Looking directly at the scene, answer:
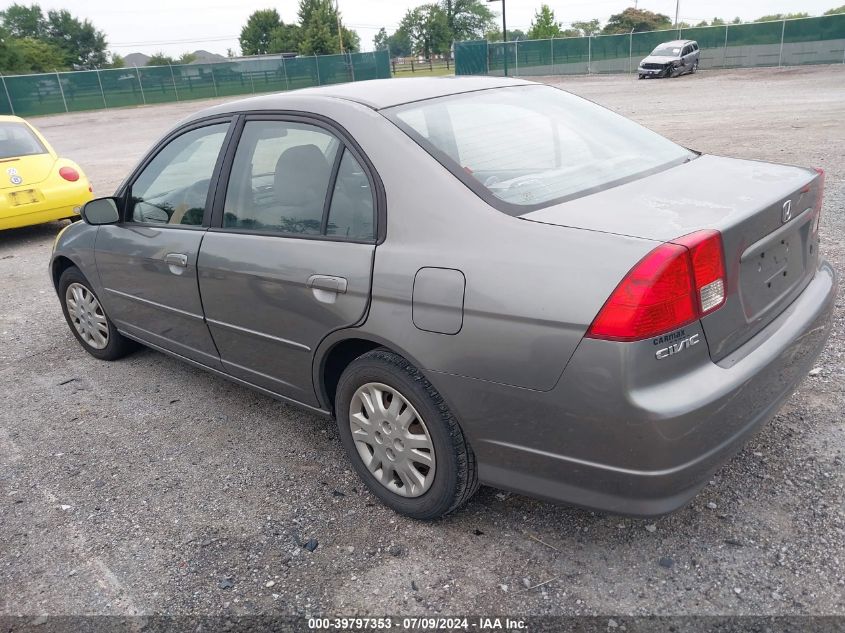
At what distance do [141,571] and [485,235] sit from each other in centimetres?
185

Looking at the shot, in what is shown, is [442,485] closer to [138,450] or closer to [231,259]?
[231,259]

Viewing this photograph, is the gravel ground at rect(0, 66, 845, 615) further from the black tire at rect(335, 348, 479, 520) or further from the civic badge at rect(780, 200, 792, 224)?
the civic badge at rect(780, 200, 792, 224)

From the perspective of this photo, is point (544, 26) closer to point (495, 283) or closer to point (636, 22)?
point (636, 22)

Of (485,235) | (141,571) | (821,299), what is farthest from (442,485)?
(821,299)

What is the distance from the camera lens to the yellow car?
8211mm

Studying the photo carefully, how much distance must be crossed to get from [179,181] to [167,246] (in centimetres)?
38

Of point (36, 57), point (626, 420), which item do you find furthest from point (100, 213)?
point (36, 57)

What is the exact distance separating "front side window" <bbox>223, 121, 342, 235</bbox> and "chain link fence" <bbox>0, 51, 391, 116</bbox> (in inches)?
1375

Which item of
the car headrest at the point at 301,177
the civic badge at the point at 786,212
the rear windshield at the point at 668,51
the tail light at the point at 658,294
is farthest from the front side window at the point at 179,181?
the rear windshield at the point at 668,51

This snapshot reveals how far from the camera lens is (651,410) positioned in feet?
6.66

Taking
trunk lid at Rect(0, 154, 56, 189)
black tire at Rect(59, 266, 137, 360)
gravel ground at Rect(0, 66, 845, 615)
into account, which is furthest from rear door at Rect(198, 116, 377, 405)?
trunk lid at Rect(0, 154, 56, 189)

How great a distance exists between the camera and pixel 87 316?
477 centimetres

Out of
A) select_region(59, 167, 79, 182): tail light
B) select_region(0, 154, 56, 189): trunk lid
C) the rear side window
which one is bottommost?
select_region(59, 167, 79, 182): tail light

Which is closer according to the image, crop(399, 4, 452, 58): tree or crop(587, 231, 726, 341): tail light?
crop(587, 231, 726, 341): tail light
